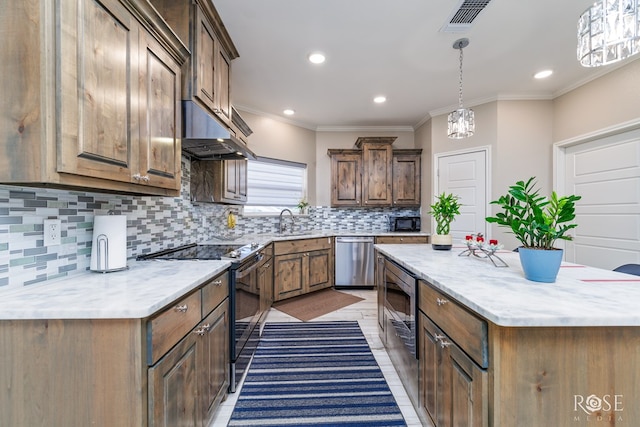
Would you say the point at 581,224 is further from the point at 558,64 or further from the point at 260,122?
the point at 260,122

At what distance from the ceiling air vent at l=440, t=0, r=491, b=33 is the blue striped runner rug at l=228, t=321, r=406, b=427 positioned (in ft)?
9.18

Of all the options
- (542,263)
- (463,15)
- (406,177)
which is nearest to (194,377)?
(542,263)

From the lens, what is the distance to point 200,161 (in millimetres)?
2686

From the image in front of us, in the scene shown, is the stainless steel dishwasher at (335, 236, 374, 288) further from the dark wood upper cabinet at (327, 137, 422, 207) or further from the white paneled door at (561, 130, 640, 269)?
the white paneled door at (561, 130, 640, 269)

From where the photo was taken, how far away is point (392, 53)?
2.62 metres

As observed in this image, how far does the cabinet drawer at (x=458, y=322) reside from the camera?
0.98 meters

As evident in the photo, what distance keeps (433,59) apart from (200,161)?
98.9 inches

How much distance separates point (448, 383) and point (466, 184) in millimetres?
3219

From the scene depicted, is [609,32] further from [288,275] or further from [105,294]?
[288,275]

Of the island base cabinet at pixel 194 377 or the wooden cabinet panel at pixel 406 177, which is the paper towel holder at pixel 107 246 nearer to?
the island base cabinet at pixel 194 377

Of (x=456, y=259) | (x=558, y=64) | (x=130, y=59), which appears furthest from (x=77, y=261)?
(x=558, y=64)

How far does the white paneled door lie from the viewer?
2.66 m

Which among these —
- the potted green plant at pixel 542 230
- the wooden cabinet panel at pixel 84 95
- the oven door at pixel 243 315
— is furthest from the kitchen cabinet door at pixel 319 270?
the potted green plant at pixel 542 230

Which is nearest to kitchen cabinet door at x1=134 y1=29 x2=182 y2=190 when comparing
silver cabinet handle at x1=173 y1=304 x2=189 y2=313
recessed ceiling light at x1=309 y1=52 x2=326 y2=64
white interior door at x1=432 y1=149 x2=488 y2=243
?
silver cabinet handle at x1=173 y1=304 x2=189 y2=313
